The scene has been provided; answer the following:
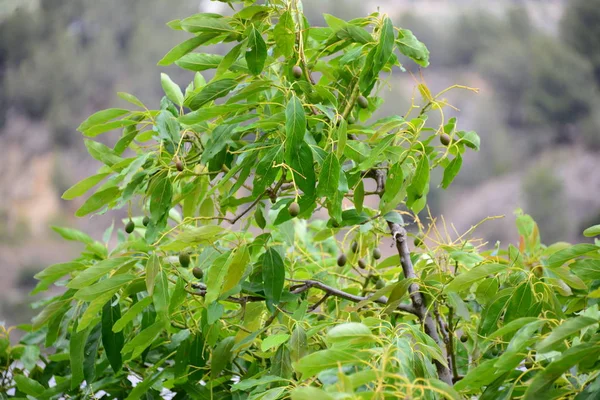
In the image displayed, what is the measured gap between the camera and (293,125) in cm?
47

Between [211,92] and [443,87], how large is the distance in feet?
9.25

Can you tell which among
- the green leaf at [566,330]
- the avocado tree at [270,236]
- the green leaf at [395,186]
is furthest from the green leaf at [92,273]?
the green leaf at [566,330]

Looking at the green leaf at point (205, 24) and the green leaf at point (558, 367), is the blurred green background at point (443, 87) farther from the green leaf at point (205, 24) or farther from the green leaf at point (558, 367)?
the green leaf at point (558, 367)

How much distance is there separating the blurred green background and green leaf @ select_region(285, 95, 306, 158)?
2.51 metres

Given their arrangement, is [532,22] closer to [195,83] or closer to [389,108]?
[389,108]

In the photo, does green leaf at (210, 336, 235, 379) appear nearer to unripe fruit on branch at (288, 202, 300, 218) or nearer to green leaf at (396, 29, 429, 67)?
unripe fruit on branch at (288, 202, 300, 218)

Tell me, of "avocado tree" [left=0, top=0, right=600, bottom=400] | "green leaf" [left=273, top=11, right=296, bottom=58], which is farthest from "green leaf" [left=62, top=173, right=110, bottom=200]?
"green leaf" [left=273, top=11, right=296, bottom=58]

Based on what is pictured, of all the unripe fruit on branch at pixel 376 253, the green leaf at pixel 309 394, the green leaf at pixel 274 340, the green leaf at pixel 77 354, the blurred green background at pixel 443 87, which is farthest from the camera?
the blurred green background at pixel 443 87

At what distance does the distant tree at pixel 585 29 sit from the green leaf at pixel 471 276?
3139mm

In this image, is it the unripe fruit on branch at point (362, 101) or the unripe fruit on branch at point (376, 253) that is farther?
the unripe fruit on branch at point (376, 253)

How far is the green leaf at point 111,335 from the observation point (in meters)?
0.55

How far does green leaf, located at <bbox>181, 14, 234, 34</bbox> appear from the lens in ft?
1.69

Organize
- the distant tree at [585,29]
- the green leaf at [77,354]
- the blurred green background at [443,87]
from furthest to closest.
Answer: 1. the distant tree at [585,29]
2. the blurred green background at [443,87]
3. the green leaf at [77,354]

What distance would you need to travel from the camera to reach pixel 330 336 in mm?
355
